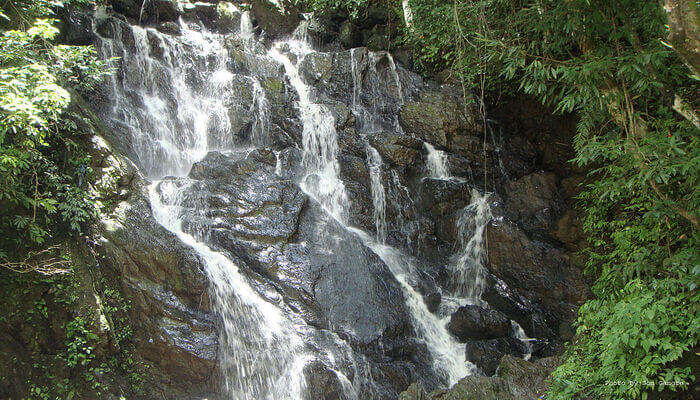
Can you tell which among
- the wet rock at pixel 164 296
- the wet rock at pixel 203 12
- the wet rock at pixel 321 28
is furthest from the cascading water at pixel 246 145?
the wet rock at pixel 321 28

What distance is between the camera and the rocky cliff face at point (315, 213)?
20.9 feet

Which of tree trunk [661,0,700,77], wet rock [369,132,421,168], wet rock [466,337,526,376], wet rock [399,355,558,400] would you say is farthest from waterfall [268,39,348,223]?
tree trunk [661,0,700,77]

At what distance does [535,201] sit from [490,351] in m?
4.41

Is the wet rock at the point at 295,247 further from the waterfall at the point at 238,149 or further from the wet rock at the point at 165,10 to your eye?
the wet rock at the point at 165,10

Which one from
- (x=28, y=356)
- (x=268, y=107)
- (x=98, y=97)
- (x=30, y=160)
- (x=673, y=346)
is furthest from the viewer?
(x=268, y=107)

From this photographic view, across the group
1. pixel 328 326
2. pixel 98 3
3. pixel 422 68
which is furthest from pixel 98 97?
pixel 422 68

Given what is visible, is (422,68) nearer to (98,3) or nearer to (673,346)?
(98,3)

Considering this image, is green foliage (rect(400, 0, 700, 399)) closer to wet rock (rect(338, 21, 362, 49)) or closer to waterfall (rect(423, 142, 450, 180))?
waterfall (rect(423, 142, 450, 180))

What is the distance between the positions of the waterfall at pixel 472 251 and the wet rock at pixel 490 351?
128cm

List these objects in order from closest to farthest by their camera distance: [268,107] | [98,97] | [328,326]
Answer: [328,326]
[98,97]
[268,107]

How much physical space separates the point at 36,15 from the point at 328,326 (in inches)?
277

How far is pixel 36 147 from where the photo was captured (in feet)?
21.0

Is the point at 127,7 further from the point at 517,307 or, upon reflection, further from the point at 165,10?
the point at 517,307

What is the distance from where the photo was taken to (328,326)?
22.7 ft
